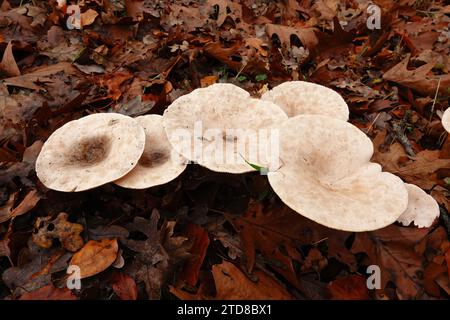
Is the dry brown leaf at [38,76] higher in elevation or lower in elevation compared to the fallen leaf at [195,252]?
higher

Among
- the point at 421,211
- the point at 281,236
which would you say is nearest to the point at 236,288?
the point at 281,236

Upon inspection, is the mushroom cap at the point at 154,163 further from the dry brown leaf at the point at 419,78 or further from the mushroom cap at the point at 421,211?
the dry brown leaf at the point at 419,78

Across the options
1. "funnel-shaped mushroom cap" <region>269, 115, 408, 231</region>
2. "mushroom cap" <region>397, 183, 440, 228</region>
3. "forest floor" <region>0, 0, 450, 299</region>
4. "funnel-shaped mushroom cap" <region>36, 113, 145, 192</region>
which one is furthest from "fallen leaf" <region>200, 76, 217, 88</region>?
"mushroom cap" <region>397, 183, 440, 228</region>

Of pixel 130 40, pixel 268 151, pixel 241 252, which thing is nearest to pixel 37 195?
pixel 241 252

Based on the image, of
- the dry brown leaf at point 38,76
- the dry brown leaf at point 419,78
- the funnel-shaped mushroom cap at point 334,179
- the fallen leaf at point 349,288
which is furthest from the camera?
the dry brown leaf at point 419,78

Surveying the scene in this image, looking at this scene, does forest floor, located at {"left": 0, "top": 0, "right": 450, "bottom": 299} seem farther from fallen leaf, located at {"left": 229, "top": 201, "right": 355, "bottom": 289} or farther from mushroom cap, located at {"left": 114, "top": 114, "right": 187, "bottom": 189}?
mushroom cap, located at {"left": 114, "top": 114, "right": 187, "bottom": 189}

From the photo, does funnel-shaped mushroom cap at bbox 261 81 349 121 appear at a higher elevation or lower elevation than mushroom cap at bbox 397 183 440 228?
higher

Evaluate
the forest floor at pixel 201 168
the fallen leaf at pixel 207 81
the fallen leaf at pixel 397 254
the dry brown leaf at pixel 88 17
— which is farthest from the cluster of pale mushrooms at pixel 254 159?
the dry brown leaf at pixel 88 17
